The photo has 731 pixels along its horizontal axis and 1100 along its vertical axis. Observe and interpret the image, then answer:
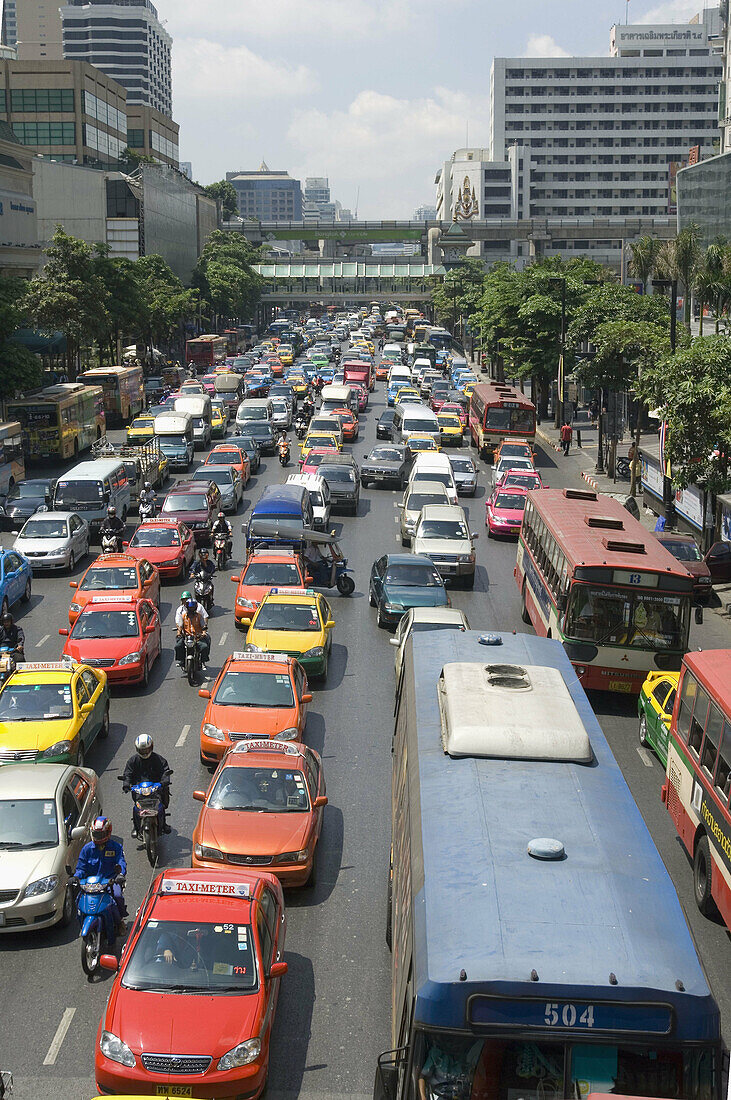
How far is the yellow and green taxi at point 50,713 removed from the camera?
16000 millimetres

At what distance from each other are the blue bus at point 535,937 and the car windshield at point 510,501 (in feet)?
85.5

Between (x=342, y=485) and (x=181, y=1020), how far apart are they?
1163 inches

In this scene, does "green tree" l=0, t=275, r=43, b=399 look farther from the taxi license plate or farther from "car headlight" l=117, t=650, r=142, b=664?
the taxi license plate

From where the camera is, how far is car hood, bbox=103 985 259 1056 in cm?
927

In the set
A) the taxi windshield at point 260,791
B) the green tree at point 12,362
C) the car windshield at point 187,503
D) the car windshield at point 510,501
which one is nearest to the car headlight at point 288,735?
the taxi windshield at point 260,791

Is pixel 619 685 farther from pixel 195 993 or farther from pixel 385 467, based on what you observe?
pixel 385 467

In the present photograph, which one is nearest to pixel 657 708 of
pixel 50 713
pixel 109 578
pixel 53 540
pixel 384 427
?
pixel 50 713

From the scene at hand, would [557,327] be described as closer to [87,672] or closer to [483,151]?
[87,672]

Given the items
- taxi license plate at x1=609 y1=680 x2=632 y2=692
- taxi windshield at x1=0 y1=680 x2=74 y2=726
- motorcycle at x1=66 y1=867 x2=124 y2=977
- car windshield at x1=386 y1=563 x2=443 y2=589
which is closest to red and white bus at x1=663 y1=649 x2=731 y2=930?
taxi license plate at x1=609 y1=680 x2=632 y2=692

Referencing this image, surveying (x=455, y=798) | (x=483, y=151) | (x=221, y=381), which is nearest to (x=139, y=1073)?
(x=455, y=798)

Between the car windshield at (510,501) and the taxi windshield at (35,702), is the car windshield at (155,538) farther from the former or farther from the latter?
the taxi windshield at (35,702)

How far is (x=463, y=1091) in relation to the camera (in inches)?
276

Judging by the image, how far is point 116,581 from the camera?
2458 cm

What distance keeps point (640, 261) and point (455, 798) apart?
184 feet
